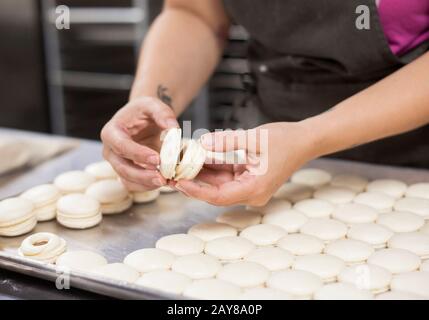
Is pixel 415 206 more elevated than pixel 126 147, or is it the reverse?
pixel 126 147

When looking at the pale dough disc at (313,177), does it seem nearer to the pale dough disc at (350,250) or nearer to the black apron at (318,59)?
the black apron at (318,59)

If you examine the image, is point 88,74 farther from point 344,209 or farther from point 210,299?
point 210,299

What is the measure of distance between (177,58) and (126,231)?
55cm

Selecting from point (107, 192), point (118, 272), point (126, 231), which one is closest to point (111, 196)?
point (107, 192)

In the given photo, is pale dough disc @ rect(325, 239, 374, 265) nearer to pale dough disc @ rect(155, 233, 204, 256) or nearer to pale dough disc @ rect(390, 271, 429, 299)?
pale dough disc @ rect(390, 271, 429, 299)

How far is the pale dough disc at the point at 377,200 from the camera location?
1294mm

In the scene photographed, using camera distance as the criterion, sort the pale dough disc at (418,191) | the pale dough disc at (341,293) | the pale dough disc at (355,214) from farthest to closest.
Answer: the pale dough disc at (418,191) → the pale dough disc at (355,214) → the pale dough disc at (341,293)

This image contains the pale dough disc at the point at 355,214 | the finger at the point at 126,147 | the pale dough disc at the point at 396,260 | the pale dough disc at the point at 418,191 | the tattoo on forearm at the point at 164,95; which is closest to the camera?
the pale dough disc at the point at 396,260

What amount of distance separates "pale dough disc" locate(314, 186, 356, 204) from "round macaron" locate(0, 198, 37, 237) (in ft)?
2.22

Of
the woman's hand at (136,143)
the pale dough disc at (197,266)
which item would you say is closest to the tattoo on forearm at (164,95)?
the woman's hand at (136,143)

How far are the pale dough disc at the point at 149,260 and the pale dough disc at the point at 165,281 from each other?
24mm

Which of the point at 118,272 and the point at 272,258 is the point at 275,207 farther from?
the point at 118,272

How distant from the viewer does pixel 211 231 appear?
120cm

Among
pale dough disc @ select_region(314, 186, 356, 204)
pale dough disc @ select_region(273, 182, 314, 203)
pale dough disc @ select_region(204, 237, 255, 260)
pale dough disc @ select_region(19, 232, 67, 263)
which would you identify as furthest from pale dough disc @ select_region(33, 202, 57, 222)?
pale dough disc @ select_region(314, 186, 356, 204)
